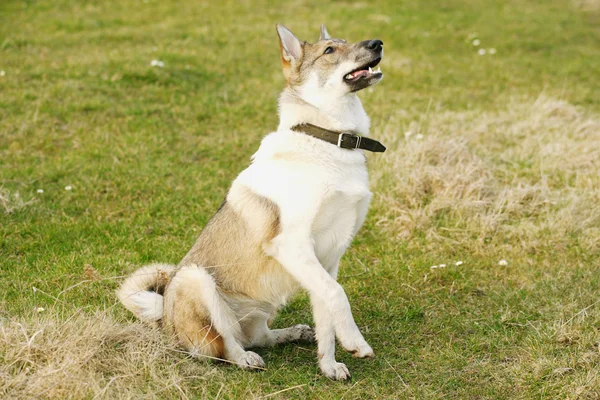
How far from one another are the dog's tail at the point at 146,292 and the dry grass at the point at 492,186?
2.43m

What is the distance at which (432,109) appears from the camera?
940cm

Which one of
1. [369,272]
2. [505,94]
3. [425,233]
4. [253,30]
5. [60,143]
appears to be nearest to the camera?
[369,272]

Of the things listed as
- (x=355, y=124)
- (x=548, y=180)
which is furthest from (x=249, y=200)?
(x=548, y=180)

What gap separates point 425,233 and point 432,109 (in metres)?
3.63

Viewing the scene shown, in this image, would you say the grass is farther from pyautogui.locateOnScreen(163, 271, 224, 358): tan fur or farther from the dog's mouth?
the dog's mouth

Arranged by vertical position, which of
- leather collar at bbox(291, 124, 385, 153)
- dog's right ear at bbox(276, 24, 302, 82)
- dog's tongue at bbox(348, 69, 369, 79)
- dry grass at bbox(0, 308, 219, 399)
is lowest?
dry grass at bbox(0, 308, 219, 399)

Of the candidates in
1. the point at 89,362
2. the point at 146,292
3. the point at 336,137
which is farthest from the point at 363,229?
the point at 89,362

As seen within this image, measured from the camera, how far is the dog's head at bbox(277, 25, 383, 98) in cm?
424

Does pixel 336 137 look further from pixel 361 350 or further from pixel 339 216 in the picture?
pixel 361 350

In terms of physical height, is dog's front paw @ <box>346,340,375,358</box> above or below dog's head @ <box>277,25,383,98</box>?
below

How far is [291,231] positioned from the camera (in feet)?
13.0

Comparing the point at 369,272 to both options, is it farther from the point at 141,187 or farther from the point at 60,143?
the point at 60,143

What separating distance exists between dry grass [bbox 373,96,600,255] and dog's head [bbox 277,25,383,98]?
2.24 meters

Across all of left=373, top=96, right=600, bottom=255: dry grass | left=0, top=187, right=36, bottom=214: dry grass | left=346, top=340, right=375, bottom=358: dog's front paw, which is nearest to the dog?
left=346, top=340, right=375, bottom=358: dog's front paw
